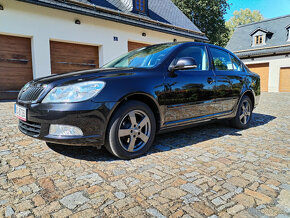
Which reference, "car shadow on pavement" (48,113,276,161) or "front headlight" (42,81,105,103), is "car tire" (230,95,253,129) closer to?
"car shadow on pavement" (48,113,276,161)

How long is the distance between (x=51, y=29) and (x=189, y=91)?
7270 mm

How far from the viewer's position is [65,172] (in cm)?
237

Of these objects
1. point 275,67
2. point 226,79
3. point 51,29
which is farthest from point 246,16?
point 226,79

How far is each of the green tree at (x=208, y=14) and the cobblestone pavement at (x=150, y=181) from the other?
90.9 ft

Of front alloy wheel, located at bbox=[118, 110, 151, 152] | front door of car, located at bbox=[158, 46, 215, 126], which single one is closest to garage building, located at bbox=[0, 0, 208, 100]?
front door of car, located at bbox=[158, 46, 215, 126]

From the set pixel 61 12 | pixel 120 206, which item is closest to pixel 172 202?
pixel 120 206

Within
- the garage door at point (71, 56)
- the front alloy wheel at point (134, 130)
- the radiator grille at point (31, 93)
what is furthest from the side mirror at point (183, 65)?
the garage door at point (71, 56)

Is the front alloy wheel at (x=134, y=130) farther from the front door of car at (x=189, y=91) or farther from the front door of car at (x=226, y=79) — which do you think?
the front door of car at (x=226, y=79)

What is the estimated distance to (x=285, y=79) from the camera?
66.5ft

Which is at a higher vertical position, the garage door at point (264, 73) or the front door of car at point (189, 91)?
the garage door at point (264, 73)

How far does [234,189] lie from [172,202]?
0.65m

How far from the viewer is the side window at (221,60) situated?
13.2 feet

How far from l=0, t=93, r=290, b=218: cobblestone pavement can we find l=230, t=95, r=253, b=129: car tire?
3.29ft

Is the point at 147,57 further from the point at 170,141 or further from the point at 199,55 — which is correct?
the point at 170,141
